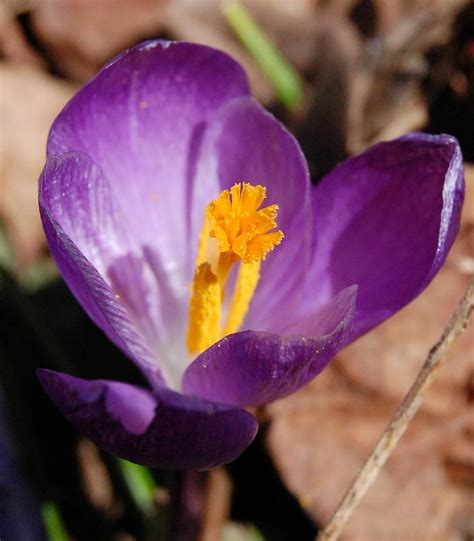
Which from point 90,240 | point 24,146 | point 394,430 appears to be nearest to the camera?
point 394,430

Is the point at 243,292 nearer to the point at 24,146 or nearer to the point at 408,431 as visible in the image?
the point at 408,431

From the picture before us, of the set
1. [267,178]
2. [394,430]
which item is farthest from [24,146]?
[394,430]

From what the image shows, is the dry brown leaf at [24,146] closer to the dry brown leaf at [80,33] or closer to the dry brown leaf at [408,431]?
the dry brown leaf at [80,33]

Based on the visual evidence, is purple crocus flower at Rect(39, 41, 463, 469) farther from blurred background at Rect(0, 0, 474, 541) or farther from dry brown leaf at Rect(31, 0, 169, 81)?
dry brown leaf at Rect(31, 0, 169, 81)

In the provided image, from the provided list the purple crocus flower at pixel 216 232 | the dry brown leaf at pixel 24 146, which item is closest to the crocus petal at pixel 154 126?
the purple crocus flower at pixel 216 232

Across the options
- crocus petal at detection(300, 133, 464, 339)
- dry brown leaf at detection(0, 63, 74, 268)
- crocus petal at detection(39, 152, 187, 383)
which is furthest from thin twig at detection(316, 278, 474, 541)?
dry brown leaf at detection(0, 63, 74, 268)

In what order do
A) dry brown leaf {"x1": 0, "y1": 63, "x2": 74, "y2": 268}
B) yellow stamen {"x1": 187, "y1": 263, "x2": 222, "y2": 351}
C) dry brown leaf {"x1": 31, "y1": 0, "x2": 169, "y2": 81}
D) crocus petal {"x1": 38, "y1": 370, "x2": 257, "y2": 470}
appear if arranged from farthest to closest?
dry brown leaf {"x1": 31, "y1": 0, "x2": 169, "y2": 81} < dry brown leaf {"x1": 0, "y1": 63, "x2": 74, "y2": 268} < yellow stamen {"x1": 187, "y1": 263, "x2": 222, "y2": 351} < crocus petal {"x1": 38, "y1": 370, "x2": 257, "y2": 470}
